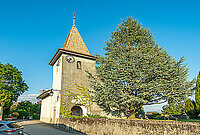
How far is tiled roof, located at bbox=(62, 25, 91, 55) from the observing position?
21577 millimetres

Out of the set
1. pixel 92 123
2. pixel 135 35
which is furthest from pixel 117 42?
pixel 92 123

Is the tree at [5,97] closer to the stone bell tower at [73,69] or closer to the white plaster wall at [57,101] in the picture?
the white plaster wall at [57,101]

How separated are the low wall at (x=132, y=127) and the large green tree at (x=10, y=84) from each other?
61.2ft

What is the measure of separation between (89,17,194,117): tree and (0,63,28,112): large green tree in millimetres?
19180

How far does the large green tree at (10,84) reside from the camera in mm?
27648

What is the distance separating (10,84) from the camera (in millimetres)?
29234

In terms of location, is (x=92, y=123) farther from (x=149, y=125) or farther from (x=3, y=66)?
(x=3, y=66)

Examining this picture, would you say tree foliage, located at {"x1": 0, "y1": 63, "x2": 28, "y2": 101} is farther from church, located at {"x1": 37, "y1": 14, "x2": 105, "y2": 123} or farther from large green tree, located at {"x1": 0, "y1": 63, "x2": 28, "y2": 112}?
church, located at {"x1": 37, "y1": 14, "x2": 105, "y2": 123}

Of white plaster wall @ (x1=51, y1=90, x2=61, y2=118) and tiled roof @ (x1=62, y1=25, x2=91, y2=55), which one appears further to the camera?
tiled roof @ (x1=62, y1=25, x2=91, y2=55)

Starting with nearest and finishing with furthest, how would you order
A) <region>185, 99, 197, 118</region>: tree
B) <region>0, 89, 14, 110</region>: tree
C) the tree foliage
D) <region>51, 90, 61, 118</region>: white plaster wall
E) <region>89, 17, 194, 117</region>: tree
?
<region>89, 17, 194, 117</region>: tree, <region>51, 90, 61, 118</region>: white plaster wall, <region>185, 99, 197, 118</region>: tree, <region>0, 89, 14, 110</region>: tree, the tree foliage

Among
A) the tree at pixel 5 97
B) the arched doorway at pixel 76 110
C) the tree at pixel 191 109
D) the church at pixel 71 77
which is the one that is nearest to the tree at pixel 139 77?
the church at pixel 71 77

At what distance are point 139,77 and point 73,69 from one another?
364 inches

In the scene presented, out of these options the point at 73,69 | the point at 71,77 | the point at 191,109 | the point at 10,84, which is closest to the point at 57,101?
the point at 71,77

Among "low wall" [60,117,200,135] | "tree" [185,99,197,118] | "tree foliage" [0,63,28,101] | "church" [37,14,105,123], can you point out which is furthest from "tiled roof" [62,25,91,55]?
"tree" [185,99,197,118]
